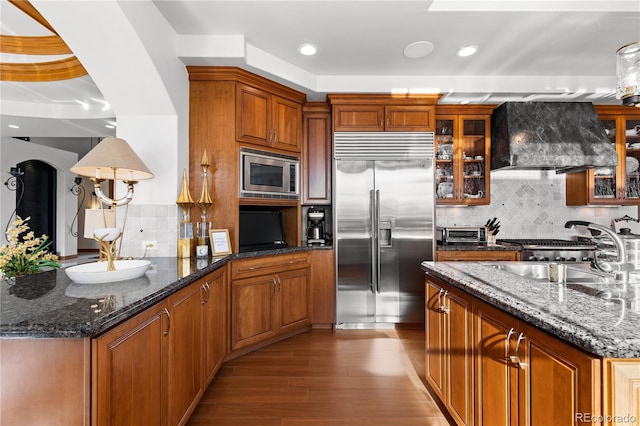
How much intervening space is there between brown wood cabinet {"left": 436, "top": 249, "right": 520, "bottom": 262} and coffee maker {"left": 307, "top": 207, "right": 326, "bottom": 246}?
1.35 m

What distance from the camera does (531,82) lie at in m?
3.46

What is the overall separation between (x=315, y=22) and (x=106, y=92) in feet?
5.70

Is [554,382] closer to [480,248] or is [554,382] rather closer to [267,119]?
[480,248]

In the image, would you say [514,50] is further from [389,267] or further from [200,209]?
[200,209]

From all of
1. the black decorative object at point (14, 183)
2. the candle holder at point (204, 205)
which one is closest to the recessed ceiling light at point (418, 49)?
the candle holder at point (204, 205)

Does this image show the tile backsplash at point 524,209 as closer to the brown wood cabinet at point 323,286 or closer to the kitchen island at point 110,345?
the brown wood cabinet at point 323,286

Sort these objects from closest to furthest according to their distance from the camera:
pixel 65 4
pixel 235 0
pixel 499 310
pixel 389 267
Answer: pixel 499 310 < pixel 65 4 < pixel 235 0 < pixel 389 267

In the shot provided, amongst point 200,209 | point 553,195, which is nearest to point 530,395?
point 200,209

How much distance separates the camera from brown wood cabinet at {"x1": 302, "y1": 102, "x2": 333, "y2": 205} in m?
3.62

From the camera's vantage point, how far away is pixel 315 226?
3.71 metres

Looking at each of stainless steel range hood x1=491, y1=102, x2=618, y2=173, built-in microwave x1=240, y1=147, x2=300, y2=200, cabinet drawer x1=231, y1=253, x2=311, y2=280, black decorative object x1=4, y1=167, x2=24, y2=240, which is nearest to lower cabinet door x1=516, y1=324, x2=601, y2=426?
cabinet drawer x1=231, y1=253, x2=311, y2=280

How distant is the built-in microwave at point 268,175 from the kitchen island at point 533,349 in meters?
1.83

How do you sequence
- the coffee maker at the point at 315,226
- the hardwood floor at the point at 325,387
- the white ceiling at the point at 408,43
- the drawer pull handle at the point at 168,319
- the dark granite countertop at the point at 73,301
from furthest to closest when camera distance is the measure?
the coffee maker at the point at 315,226, the white ceiling at the point at 408,43, the hardwood floor at the point at 325,387, the drawer pull handle at the point at 168,319, the dark granite countertop at the point at 73,301

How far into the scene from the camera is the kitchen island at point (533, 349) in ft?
2.74
